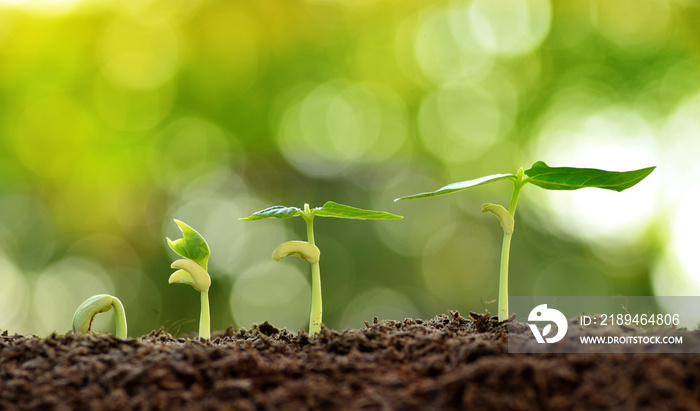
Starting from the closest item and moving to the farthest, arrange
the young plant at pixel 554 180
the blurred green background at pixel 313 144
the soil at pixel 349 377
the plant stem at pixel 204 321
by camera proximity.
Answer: the soil at pixel 349 377 → the young plant at pixel 554 180 → the plant stem at pixel 204 321 → the blurred green background at pixel 313 144

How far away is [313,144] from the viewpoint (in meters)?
4.22

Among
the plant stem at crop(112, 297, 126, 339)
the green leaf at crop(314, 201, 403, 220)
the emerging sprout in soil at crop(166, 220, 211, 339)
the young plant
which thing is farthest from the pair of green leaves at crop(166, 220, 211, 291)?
the young plant

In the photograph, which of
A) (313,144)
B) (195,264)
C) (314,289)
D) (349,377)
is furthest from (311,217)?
(313,144)

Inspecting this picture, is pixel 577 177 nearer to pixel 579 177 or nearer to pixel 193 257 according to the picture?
pixel 579 177

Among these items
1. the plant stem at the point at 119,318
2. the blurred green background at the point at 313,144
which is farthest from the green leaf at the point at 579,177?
the blurred green background at the point at 313,144

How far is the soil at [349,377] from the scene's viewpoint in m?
0.70

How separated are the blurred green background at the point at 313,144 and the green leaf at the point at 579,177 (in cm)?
272

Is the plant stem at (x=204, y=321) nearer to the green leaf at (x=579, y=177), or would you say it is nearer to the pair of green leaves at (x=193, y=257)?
the pair of green leaves at (x=193, y=257)

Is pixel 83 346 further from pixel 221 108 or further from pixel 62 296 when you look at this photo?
pixel 221 108

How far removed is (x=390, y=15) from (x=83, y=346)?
13.6 ft

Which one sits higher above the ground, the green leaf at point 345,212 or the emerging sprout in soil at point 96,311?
the green leaf at point 345,212

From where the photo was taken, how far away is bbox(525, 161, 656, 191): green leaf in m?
1.06

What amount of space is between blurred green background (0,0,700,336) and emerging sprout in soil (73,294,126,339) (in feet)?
8.41

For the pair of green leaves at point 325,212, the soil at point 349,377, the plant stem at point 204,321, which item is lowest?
the soil at point 349,377
